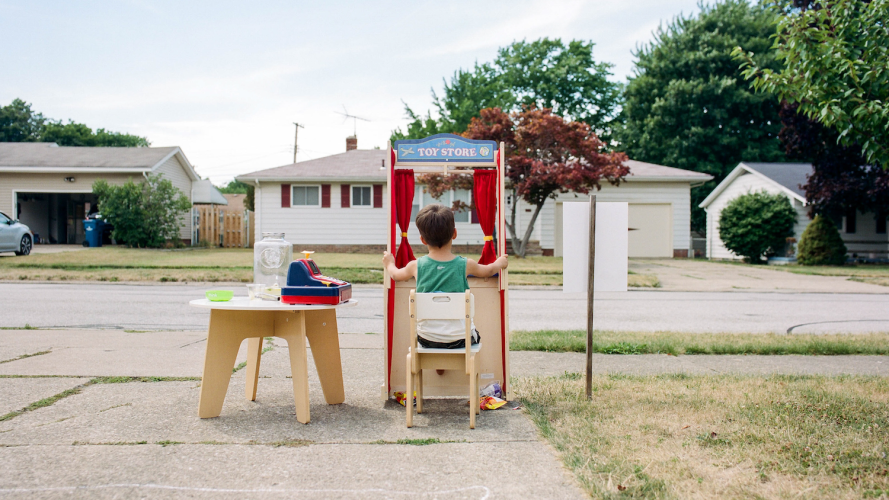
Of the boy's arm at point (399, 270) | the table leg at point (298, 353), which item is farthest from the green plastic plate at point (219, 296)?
the boy's arm at point (399, 270)

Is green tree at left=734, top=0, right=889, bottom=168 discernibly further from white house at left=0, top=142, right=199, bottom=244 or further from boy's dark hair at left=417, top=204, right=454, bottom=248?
white house at left=0, top=142, right=199, bottom=244

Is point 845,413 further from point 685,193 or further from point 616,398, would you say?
point 685,193

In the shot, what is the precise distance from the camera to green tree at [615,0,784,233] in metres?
37.6

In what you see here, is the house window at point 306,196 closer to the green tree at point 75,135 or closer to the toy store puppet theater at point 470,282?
the toy store puppet theater at point 470,282

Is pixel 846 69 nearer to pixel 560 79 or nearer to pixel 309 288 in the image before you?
pixel 309 288

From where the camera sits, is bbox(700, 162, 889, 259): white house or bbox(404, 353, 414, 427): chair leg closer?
bbox(404, 353, 414, 427): chair leg

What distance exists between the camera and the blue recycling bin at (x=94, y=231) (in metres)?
26.2

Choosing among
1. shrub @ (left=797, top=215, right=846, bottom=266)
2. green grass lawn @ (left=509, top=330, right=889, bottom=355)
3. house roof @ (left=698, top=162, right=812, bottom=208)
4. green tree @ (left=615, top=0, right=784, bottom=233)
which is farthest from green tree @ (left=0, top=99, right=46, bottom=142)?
green grass lawn @ (left=509, top=330, right=889, bottom=355)

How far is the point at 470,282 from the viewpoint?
17.1 ft

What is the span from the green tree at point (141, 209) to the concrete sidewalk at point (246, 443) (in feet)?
66.2

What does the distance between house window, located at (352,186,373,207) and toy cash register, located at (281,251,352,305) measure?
2259 centimetres

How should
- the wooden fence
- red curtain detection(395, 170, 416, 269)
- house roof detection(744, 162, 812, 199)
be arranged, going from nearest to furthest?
red curtain detection(395, 170, 416, 269), house roof detection(744, 162, 812, 199), the wooden fence

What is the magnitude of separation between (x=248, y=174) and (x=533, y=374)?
73.4ft

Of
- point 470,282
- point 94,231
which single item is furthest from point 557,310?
point 94,231
